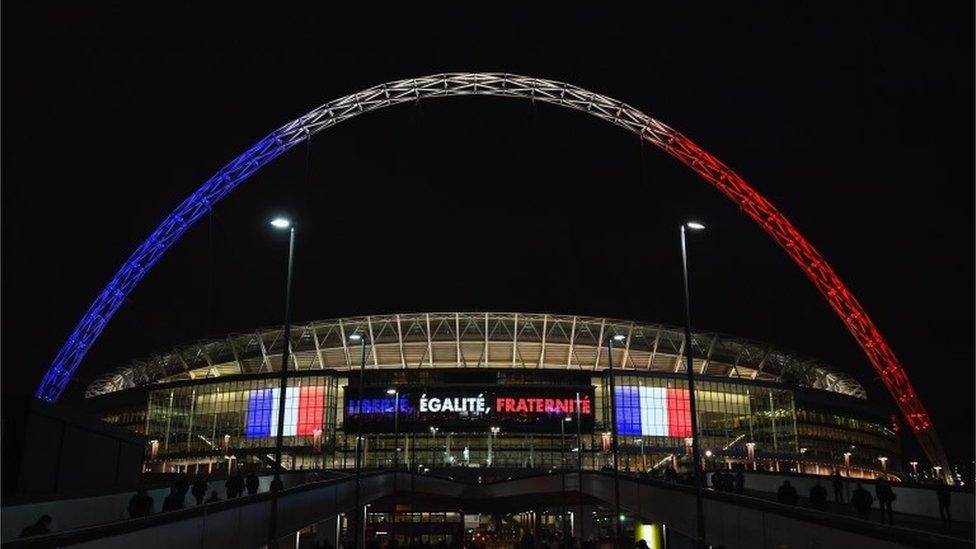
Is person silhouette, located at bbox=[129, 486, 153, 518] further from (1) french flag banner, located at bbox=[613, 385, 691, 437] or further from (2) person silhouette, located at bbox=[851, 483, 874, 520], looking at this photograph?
(1) french flag banner, located at bbox=[613, 385, 691, 437]

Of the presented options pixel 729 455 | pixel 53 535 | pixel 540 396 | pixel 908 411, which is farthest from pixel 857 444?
pixel 53 535

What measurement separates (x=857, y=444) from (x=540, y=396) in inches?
2125

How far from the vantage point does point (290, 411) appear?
337 ft

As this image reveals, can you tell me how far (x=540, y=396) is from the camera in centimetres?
10100

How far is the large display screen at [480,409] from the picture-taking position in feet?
329

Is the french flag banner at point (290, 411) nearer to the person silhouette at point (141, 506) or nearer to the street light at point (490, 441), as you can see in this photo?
the street light at point (490, 441)

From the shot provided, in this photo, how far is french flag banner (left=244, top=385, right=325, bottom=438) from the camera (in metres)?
102

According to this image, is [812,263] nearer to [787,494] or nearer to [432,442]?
[432,442]

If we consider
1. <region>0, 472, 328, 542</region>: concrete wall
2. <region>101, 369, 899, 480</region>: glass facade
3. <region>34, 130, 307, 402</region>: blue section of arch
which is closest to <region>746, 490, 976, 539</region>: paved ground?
<region>0, 472, 328, 542</region>: concrete wall

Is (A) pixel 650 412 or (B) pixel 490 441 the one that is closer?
(B) pixel 490 441

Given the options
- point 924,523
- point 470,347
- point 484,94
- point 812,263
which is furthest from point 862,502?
point 470,347

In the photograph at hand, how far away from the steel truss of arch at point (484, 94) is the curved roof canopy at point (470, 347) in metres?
21.2

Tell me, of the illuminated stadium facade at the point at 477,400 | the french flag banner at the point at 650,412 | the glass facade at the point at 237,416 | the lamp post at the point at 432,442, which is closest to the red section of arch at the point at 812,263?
the illuminated stadium facade at the point at 477,400

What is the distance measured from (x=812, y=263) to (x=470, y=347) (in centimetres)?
4439
